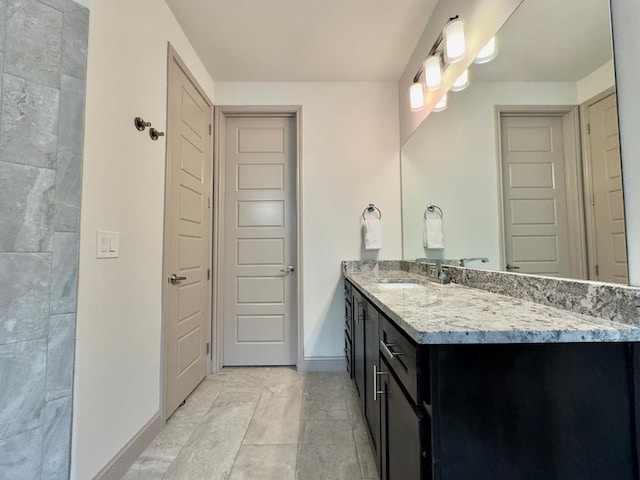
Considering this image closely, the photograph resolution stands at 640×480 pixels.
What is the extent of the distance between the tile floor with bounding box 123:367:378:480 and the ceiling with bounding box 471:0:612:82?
5.95 ft

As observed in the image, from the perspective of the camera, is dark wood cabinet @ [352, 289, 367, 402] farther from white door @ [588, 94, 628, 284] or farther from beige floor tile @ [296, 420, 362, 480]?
white door @ [588, 94, 628, 284]

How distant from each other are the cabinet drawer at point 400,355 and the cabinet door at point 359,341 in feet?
1.65

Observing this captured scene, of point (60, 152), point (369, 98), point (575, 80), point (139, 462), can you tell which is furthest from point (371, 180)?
point (139, 462)

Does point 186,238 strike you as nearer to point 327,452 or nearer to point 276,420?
point 276,420

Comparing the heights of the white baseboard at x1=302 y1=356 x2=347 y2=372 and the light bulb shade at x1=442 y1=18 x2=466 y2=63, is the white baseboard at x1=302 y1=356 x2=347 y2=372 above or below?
below

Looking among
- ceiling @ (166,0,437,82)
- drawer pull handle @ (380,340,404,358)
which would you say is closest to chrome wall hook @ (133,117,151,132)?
ceiling @ (166,0,437,82)

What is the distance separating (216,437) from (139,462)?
381 millimetres

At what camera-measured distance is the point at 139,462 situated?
1562 mm

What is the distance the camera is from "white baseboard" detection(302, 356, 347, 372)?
2.73 m

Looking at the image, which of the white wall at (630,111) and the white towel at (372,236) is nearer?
the white wall at (630,111)

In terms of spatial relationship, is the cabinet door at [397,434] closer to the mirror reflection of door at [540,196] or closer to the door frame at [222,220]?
the mirror reflection of door at [540,196]

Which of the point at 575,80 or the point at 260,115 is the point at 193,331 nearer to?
the point at 260,115

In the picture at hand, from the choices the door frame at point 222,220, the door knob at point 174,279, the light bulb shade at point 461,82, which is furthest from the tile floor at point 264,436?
the light bulb shade at point 461,82

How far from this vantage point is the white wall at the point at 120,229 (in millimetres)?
1279
